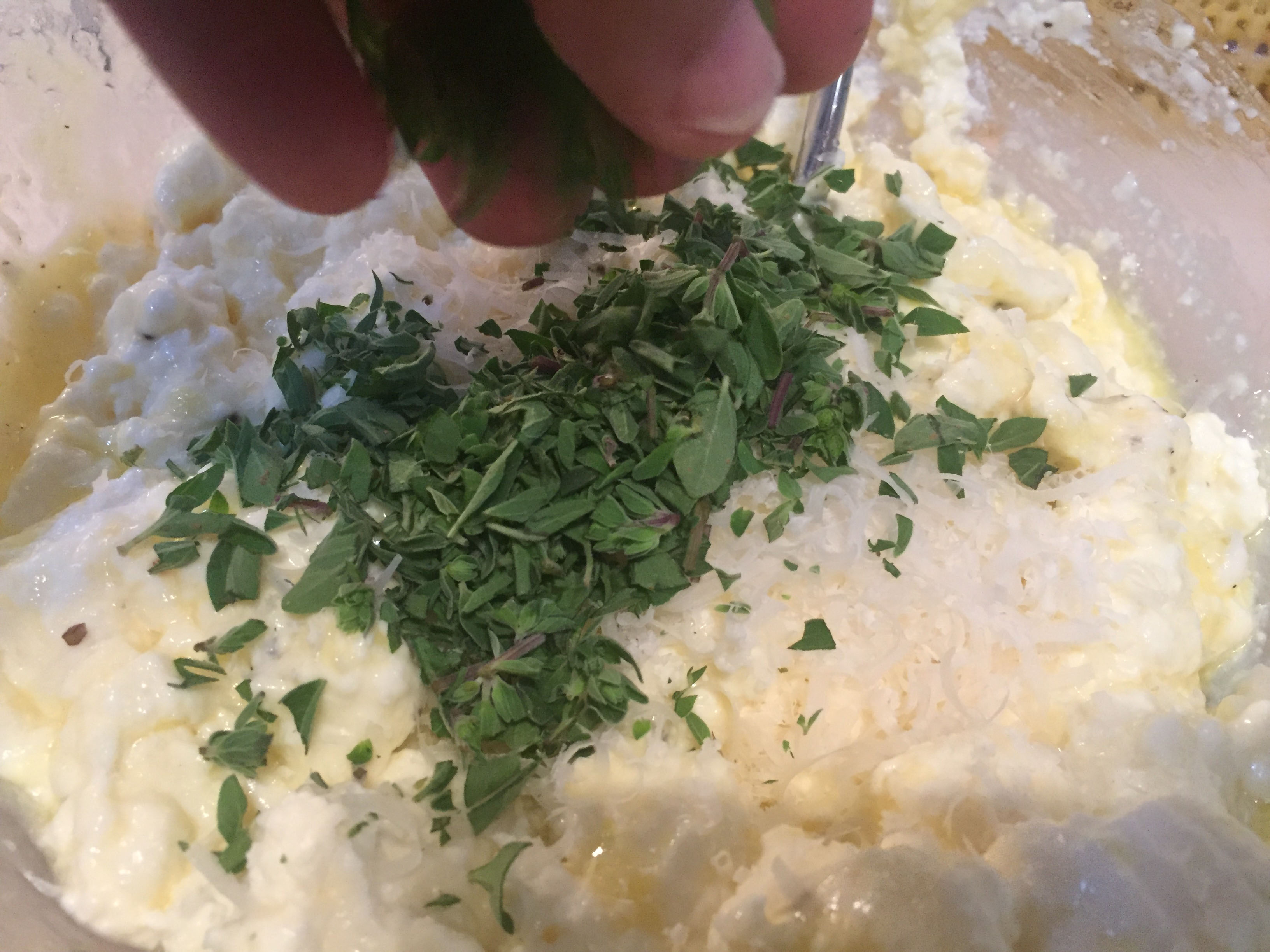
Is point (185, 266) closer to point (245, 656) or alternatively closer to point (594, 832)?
point (245, 656)

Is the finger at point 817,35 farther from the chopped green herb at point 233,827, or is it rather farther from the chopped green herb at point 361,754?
the chopped green herb at point 233,827

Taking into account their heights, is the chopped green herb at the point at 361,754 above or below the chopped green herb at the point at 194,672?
below

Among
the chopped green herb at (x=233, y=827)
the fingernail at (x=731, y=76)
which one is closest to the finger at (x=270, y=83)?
the fingernail at (x=731, y=76)

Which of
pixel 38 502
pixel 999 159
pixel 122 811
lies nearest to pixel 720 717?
pixel 122 811

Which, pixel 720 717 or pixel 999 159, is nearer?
pixel 720 717

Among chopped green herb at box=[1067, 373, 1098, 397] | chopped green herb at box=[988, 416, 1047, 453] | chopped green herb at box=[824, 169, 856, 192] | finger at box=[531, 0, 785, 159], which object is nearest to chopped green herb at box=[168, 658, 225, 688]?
finger at box=[531, 0, 785, 159]

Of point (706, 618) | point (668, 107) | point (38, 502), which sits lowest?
point (38, 502)
